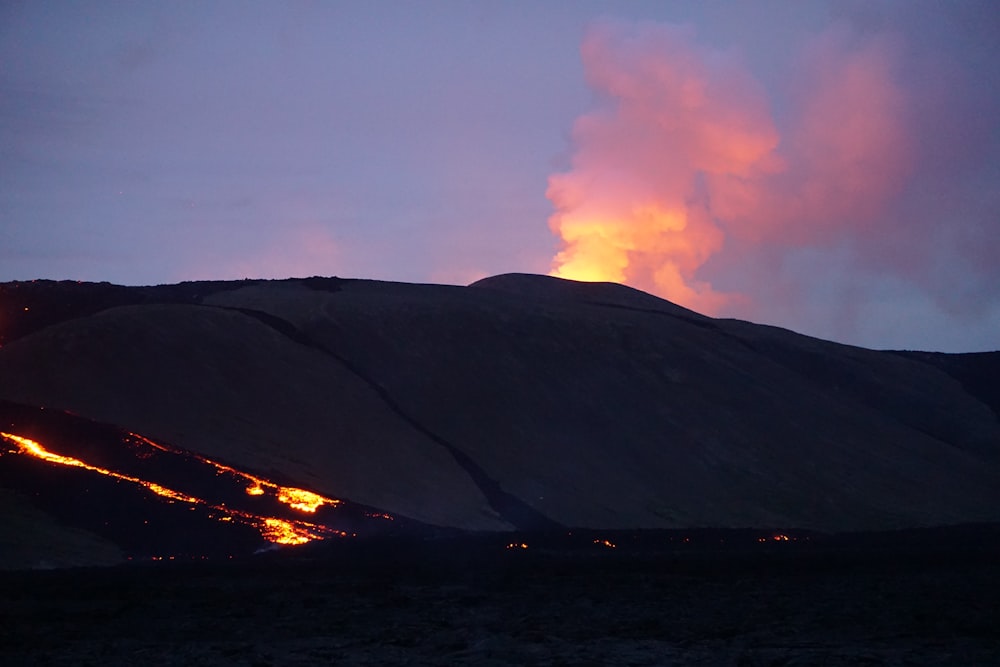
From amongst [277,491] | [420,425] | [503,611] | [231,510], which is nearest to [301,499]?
[277,491]

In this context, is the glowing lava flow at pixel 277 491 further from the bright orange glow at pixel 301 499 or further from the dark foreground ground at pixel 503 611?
the dark foreground ground at pixel 503 611

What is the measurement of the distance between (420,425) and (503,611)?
2218cm

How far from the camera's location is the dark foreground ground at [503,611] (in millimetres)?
16609

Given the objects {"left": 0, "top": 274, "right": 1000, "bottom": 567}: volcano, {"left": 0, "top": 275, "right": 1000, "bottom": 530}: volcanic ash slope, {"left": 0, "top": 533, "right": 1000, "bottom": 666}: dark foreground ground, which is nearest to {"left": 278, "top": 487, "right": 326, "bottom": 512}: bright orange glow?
{"left": 0, "top": 274, "right": 1000, "bottom": 567}: volcano

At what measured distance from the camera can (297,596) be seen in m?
21.5

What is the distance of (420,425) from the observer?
139 ft

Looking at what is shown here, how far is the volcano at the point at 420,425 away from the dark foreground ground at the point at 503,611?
4.59 metres

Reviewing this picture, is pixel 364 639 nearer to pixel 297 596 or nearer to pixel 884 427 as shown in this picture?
pixel 297 596

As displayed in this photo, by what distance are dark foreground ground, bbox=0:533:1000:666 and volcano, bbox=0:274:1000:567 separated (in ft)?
15.1

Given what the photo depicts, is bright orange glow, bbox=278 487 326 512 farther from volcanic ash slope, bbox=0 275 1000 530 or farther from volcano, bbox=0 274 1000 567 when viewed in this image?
volcanic ash slope, bbox=0 275 1000 530

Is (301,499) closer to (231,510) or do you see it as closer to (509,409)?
(231,510)

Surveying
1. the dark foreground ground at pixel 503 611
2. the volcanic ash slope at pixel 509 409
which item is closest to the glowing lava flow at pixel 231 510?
the dark foreground ground at pixel 503 611

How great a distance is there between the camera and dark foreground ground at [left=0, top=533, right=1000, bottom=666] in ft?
54.5

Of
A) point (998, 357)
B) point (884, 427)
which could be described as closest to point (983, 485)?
point (884, 427)
